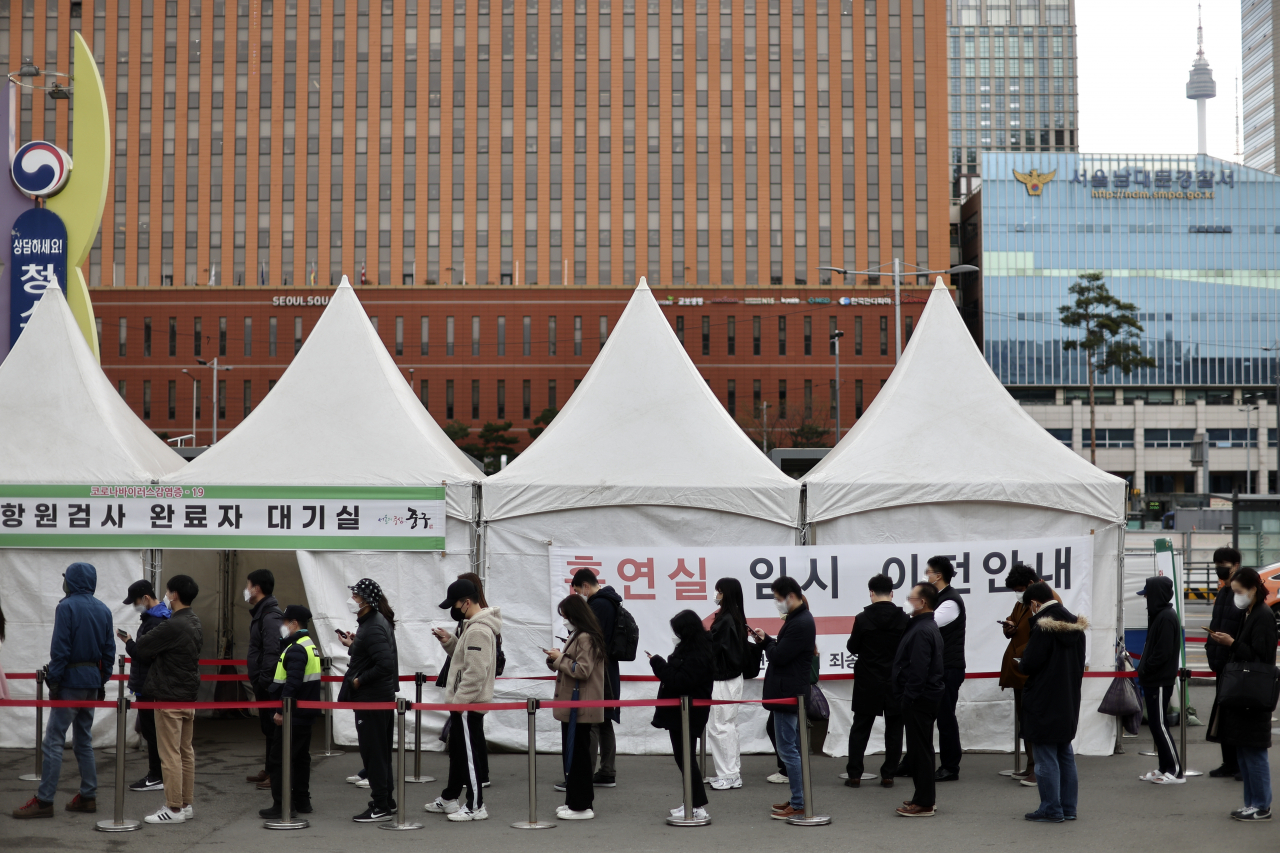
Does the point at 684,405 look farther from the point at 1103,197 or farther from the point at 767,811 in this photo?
the point at 1103,197

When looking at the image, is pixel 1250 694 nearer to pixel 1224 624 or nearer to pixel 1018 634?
pixel 1224 624

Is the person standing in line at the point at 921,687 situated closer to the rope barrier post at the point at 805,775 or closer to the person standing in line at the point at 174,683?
the rope barrier post at the point at 805,775

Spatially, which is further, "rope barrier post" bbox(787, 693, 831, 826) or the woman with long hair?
the woman with long hair

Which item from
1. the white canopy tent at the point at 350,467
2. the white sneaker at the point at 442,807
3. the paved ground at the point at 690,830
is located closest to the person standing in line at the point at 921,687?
the paved ground at the point at 690,830

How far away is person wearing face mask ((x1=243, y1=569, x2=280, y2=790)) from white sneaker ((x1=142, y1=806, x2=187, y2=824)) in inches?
26.8

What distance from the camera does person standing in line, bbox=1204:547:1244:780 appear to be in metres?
8.08

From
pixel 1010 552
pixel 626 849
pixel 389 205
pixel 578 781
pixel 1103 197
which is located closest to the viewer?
pixel 626 849

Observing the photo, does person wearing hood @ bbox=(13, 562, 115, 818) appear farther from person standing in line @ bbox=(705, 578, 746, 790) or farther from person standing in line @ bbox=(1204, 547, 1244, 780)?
person standing in line @ bbox=(1204, 547, 1244, 780)

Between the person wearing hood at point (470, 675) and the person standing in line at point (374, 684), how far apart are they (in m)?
0.40

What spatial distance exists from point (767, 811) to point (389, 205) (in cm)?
8051

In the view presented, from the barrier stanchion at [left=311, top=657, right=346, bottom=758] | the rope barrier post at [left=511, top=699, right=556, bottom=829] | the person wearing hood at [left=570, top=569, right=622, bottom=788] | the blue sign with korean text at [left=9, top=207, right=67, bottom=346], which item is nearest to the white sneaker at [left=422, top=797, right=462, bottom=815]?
the rope barrier post at [left=511, top=699, right=556, bottom=829]

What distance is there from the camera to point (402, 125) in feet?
278

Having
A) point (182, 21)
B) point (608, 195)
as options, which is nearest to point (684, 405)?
point (608, 195)

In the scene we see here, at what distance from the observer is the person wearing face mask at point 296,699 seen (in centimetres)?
791
